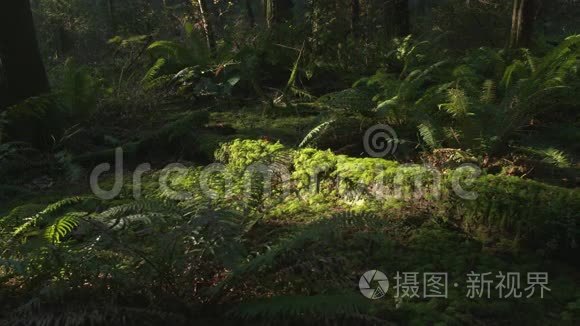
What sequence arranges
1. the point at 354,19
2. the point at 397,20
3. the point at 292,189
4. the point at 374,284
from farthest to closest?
1. the point at 354,19
2. the point at 397,20
3. the point at 292,189
4. the point at 374,284

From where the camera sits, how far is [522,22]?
21.3 feet

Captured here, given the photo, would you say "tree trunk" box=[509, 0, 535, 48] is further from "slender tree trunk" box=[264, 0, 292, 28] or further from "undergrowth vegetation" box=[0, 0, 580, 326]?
"slender tree trunk" box=[264, 0, 292, 28]

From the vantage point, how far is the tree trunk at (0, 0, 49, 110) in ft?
19.5

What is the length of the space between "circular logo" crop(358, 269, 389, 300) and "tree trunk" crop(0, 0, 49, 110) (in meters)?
4.75

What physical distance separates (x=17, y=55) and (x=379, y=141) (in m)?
4.15

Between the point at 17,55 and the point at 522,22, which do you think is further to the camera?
the point at 522,22

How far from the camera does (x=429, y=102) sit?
16.5 feet

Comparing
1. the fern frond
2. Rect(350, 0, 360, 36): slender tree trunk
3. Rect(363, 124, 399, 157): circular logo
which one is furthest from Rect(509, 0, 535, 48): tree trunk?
Rect(350, 0, 360, 36): slender tree trunk

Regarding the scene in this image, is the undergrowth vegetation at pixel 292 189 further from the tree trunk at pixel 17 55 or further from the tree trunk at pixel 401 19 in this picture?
→ the tree trunk at pixel 401 19

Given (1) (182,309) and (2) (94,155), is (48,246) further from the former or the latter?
(2) (94,155)

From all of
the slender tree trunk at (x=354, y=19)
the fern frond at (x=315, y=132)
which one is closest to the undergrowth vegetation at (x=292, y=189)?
the fern frond at (x=315, y=132)

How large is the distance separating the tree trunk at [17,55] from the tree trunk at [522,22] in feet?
18.8

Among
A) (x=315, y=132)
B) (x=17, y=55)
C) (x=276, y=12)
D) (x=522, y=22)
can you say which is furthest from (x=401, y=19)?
(x=17, y=55)

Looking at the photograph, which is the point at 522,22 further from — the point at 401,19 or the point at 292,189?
the point at 292,189
